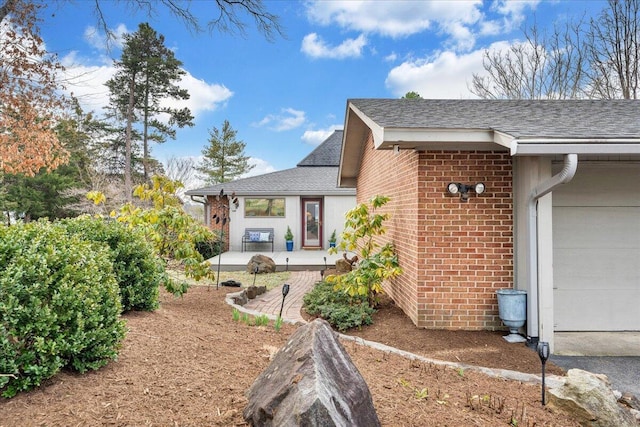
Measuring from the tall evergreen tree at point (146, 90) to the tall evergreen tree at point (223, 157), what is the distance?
6.98 metres

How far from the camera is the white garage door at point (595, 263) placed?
5.00m

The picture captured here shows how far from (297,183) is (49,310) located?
1353cm

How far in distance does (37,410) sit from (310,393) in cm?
151

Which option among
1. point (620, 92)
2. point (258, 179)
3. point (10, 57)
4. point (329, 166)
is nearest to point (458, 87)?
point (620, 92)

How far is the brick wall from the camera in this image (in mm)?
4852

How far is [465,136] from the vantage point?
4.46 m

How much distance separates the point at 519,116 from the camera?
5.42 metres

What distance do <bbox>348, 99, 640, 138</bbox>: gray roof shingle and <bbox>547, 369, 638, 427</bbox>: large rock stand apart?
242 centimetres

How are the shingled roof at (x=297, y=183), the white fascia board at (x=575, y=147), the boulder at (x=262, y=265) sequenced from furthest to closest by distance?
the shingled roof at (x=297, y=183)
the boulder at (x=262, y=265)
the white fascia board at (x=575, y=147)

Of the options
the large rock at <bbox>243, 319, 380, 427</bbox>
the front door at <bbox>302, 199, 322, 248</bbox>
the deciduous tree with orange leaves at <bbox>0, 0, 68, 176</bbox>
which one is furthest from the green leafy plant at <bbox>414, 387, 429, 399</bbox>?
the front door at <bbox>302, 199, 322, 248</bbox>

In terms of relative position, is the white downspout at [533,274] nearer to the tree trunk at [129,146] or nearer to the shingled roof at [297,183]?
the shingled roof at [297,183]

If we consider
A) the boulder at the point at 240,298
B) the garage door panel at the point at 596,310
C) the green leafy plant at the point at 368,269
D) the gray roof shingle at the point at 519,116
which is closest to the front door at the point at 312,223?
the boulder at the point at 240,298

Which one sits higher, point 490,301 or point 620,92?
point 620,92

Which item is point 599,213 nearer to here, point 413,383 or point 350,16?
point 413,383
